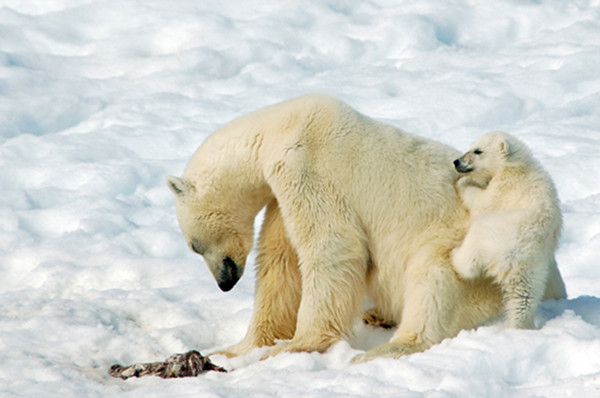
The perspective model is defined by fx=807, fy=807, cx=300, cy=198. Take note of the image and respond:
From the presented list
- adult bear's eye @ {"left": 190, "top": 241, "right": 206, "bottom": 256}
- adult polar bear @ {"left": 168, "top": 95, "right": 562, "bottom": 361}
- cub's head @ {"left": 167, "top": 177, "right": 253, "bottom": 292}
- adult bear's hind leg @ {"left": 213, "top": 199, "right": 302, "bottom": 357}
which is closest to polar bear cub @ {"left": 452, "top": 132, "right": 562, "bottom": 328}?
adult polar bear @ {"left": 168, "top": 95, "right": 562, "bottom": 361}

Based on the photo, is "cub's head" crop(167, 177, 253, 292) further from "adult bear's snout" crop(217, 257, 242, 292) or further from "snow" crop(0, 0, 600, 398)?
"snow" crop(0, 0, 600, 398)

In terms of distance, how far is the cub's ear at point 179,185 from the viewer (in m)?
4.78

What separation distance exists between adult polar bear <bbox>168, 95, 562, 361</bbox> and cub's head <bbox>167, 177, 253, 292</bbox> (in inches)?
6.8

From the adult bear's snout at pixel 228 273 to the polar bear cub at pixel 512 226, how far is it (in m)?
1.44

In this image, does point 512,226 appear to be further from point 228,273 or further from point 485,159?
point 228,273

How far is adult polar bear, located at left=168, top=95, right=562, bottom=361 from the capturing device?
14.1 ft

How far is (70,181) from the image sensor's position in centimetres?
912

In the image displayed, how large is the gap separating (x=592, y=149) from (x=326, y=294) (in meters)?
5.53

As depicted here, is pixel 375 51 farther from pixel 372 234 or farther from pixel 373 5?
pixel 372 234

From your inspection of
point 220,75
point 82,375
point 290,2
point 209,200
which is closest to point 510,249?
point 209,200

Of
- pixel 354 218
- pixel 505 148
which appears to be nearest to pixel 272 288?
pixel 354 218

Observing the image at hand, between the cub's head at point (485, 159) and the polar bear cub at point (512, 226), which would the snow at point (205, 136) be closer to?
the polar bear cub at point (512, 226)

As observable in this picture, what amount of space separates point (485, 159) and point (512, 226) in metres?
0.52

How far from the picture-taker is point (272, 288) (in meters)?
4.77
